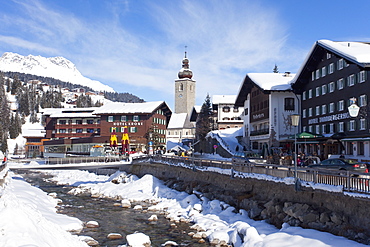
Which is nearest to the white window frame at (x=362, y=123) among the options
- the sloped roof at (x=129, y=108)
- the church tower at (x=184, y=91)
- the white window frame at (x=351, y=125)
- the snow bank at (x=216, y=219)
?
the white window frame at (x=351, y=125)

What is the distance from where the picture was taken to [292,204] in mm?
19828

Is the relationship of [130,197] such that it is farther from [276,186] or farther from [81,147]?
[81,147]

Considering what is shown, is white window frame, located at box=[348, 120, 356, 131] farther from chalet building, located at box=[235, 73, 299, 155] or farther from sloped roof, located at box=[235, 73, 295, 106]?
sloped roof, located at box=[235, 73, 295, 106]

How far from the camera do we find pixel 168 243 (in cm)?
1931

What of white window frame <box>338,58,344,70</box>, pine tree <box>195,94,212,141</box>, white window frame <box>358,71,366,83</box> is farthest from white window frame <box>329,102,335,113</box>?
pine tree <box>195,94,212,141</box>

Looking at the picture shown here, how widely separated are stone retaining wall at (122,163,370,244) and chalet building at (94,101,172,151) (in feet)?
156

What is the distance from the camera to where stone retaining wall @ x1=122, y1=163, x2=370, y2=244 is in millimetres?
15805

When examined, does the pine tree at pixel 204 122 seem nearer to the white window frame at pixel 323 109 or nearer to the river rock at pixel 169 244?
the white window frame at pixel 323 109

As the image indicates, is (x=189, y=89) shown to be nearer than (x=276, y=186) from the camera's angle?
No

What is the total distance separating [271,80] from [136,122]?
3607cm

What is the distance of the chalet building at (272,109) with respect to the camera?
170 ft

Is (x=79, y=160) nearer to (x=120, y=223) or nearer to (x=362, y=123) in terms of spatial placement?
(x=120, y=223)

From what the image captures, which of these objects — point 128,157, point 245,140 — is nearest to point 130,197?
point 128,157

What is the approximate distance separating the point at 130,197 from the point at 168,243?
55.7ft
